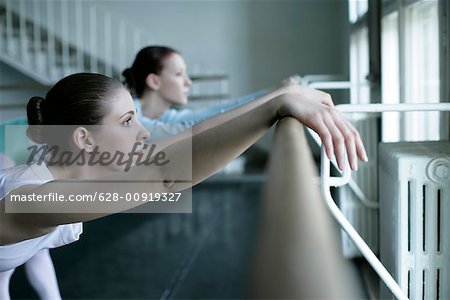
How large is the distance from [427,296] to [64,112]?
0.98 metres

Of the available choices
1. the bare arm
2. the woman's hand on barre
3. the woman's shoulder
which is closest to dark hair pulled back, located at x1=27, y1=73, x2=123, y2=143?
the woman's shoulder

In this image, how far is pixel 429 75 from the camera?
8.68 ft

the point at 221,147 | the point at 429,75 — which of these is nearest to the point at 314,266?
the point at 221,147

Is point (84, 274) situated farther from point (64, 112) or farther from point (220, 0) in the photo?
point (220, 0)

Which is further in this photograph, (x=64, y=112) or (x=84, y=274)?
(x=84, y=274)

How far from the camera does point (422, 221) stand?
1417 mm

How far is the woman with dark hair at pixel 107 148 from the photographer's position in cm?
87

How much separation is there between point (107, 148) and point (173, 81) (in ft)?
3.80

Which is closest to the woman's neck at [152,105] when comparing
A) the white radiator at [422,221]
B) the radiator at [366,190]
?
the radiator at [366,190]

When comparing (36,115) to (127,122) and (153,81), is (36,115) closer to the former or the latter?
(127,122)

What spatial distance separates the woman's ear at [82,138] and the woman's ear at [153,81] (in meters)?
1.13

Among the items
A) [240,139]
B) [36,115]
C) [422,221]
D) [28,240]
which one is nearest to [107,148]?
[36,115]

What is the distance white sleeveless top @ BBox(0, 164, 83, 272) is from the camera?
1.21 meters

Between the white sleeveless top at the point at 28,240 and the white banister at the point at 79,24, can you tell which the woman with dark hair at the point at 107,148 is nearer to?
the white sleeveless top at the point at 28,240
